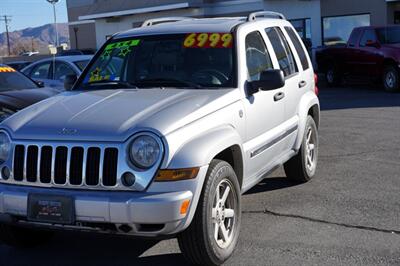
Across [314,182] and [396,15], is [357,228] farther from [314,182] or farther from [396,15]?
[396,15]

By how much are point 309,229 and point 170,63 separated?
6.46 feet

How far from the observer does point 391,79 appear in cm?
1606

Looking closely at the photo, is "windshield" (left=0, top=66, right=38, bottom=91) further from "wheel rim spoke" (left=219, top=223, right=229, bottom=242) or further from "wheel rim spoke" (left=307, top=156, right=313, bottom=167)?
"wheel rim spoke" (left=219, top=223, right=229, bottom=242)

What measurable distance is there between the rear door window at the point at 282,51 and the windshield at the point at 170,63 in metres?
0.90

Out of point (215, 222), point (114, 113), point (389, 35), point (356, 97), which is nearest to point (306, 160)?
point (215, 222)

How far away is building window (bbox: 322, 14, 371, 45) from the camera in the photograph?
24219 mm

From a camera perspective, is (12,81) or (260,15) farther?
(12,81)

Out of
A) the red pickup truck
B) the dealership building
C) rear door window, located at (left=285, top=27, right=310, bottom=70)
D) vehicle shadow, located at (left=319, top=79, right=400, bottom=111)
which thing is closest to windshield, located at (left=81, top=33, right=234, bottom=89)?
rear door window, located at (left=285, top=27, right=310, bottom=70)

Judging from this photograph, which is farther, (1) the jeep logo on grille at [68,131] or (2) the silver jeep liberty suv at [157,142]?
(1) the jeep logo on grille at [68,131]

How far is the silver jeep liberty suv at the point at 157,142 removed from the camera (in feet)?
13.1

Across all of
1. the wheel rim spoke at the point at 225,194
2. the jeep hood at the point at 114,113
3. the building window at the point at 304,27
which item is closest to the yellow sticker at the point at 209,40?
the jeep hood at the point at 114,113

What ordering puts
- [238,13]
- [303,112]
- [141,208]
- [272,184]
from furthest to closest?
[238,13], [272,184], [303,112], [141,208]

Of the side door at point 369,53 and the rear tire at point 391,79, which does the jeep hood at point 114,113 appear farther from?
the side door at point 369,53

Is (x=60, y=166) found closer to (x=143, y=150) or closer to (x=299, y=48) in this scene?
(x=143, y=150)
